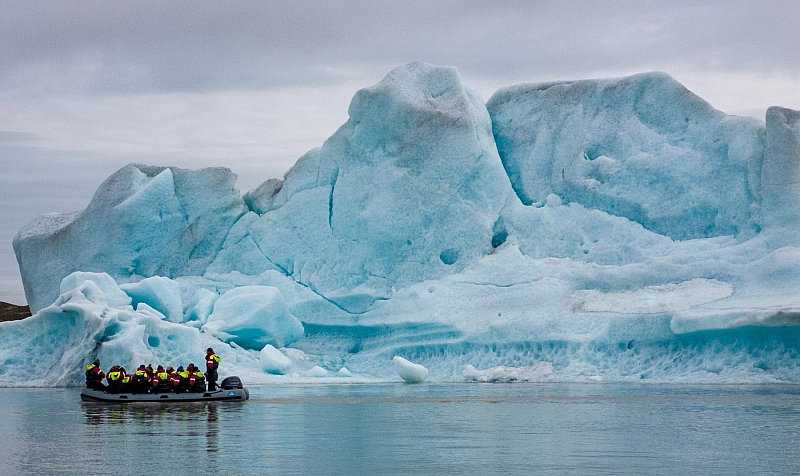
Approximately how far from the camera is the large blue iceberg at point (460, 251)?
2309cm

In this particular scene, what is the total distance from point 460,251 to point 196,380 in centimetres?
972

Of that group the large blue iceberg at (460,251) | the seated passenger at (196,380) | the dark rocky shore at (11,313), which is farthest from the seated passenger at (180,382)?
the dark rocky shore at (11,313)

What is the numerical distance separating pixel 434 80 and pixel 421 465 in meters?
19.7

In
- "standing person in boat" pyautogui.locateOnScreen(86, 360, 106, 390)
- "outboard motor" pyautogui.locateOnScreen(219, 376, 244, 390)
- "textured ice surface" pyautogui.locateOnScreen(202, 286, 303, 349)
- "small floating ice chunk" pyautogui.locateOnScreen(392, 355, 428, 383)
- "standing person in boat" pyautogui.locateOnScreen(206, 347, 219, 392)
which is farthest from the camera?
"textured ice surface" pyautogui.locateOnScreen(202, 286, 303, 349)

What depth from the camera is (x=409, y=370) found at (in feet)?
79.4

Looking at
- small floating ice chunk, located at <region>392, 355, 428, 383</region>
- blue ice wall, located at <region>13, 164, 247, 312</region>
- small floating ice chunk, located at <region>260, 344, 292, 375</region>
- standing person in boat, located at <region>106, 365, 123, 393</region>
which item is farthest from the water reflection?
blue ice wall, located at <region>13, 164, 247, 312</region>

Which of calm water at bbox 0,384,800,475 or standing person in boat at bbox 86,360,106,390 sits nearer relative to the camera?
calm water at bbox 0,384,800,475

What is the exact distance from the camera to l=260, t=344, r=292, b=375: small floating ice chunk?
2448cm

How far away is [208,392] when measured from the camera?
18891mm

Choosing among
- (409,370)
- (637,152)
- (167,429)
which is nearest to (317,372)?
(409,370)

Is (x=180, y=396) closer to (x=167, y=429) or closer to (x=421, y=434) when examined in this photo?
(x=167, y=429)

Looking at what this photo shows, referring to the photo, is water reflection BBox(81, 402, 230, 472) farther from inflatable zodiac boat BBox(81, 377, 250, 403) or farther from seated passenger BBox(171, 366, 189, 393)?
seated passenger BBox(171, 366, 189, 393)

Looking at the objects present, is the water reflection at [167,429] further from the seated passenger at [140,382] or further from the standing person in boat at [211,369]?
the standing person in boat at [211,369]

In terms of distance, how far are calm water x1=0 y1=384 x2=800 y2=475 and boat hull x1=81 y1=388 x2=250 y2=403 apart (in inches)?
11.3
